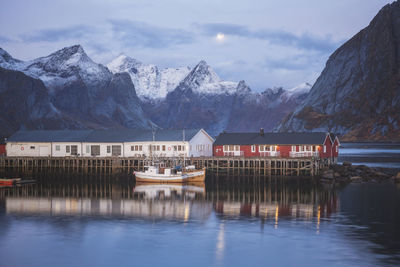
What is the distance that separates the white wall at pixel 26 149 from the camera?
317 ft

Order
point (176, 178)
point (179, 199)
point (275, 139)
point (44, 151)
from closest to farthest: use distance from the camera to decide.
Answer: point (179, 199) < point (176, 178) < point (275, 139) < point (44, 151)

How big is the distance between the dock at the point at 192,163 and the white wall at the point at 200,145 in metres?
1.85

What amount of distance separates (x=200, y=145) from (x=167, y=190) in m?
25.6

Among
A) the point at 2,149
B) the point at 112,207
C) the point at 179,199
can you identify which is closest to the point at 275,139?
the point at 179,199

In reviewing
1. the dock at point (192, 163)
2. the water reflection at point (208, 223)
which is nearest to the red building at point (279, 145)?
the dock at point (192, 163)

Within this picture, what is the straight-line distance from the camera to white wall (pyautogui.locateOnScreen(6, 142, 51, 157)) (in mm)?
96688

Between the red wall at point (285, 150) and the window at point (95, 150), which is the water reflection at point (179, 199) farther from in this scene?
the window at point (95, 150)

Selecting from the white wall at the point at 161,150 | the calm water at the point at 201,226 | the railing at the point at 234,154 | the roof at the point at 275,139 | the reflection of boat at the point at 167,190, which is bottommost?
the calm water at the point at 201,226

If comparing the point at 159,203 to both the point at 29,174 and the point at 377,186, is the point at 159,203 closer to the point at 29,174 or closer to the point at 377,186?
the point at 377,186

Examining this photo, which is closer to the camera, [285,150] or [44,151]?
[285,150]

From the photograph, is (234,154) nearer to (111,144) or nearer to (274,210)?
(111,144)

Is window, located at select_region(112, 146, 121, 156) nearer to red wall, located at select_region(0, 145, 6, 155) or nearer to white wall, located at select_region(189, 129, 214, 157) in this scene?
white wall, located at select_region(189, 129, 214, 157)

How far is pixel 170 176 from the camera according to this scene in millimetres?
76125

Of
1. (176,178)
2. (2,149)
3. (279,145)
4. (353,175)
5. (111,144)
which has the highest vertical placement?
(111,144)
